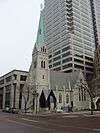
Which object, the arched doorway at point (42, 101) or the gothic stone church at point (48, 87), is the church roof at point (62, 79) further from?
the arched doorway at point (42, 101)

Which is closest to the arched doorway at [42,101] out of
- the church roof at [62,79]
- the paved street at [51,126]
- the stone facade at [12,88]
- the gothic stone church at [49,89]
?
the gothic stone church at [49,89]

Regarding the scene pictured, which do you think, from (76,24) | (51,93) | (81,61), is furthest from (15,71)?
(76,24)

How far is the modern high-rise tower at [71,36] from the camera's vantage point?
404 ft

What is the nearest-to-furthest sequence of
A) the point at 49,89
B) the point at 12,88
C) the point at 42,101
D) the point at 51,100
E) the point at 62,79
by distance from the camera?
the point at 42,101 → the point at 51,100 → the point at 49,89 → the point at 62,79 → the point at 12,88

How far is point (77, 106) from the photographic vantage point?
79.8m

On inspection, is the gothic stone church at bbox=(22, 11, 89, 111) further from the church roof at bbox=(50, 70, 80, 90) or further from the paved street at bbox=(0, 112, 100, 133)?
the paved street at bbox=(0, 112, 100, 133)

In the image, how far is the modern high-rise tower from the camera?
123m

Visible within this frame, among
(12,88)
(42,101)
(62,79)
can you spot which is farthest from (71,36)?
(42,101)

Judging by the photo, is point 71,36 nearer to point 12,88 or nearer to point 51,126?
point 12,88

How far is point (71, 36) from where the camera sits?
411ft

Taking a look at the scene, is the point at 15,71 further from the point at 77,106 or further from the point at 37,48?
the point at 77,106

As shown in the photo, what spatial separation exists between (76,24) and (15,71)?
177 feet

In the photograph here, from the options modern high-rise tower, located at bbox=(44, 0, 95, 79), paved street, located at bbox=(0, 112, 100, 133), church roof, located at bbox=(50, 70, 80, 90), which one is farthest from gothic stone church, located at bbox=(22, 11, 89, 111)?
paved street, located at bbox=(0, 112, 100, 133)

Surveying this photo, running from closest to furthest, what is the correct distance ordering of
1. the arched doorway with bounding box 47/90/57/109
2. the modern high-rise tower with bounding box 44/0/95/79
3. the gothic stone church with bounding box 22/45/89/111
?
1. the arched doorway with bounding box 47/90/57/109
2. the gothic stone church with bounding box 22/45/89/111
3. the modern high-rise tower with bounding box 44/0/95/79
